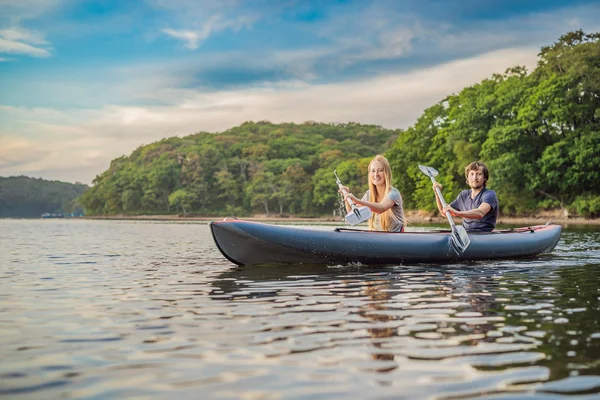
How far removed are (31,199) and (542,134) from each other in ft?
548

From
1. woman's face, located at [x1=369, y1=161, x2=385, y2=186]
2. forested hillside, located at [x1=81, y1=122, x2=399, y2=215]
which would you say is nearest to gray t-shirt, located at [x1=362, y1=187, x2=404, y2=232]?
woman's face, located at [x1=369, y1=161, x2=385, y2=186]

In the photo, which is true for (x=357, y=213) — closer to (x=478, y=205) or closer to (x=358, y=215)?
(x=358, y=215)

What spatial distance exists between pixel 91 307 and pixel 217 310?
52.0 inches

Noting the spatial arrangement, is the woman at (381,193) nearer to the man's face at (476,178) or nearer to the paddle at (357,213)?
the paddle at (357,213)

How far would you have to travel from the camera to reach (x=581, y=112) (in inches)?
1734

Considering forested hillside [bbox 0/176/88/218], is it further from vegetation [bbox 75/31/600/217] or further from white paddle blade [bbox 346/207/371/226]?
white paddle blade [bbox 346/207/371/226]

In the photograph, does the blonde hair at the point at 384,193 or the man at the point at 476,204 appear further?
the man at the point at 476,204

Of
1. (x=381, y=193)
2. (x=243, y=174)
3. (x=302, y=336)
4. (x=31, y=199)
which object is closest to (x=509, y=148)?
(x=381, y=193)

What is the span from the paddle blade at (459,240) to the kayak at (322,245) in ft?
0.25

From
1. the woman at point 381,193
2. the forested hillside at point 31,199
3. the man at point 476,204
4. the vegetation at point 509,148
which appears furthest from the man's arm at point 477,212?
the forested hillside at point 31,199

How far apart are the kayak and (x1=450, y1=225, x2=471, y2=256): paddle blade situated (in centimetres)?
7

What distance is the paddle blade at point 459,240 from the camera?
435 inches

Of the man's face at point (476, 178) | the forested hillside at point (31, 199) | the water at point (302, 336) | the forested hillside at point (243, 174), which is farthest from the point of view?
the forested hillside at point (31, 199)

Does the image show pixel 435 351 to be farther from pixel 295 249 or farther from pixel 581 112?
pixel 581 112
